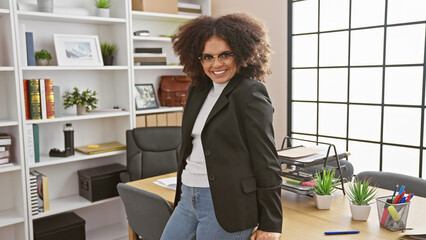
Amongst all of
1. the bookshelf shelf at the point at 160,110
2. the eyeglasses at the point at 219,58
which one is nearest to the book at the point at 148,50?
the bookshelf shelf at the point at 160,110

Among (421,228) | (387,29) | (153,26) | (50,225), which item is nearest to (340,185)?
(421,228)

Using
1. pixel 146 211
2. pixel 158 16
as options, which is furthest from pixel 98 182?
pixel 146 211

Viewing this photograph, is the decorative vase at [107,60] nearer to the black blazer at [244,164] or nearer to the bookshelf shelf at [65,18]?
the bookshelf shelf at [65,18]

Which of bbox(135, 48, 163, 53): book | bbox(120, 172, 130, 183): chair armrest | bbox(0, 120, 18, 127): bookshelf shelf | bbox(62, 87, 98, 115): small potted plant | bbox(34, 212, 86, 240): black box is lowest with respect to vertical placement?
bbox(34, 212, 86, 240): black box

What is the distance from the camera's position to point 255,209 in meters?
1.46

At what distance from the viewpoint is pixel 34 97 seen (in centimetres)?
316

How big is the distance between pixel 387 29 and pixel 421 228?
191 cm

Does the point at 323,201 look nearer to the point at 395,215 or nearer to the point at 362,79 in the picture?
the point at 395,215

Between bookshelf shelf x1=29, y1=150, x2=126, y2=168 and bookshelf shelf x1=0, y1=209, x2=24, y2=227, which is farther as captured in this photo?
bookshelf shelf x1=29, y1=150, x2=126, y2=168

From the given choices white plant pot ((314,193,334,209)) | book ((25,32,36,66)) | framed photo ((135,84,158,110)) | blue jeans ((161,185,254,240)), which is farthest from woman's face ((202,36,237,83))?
framed photo ((135,84,158,110))

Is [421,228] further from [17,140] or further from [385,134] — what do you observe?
[17,140]

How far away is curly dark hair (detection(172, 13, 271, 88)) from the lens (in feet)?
4.98

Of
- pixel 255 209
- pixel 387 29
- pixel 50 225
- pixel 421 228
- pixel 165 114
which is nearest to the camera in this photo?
pixel 255 209

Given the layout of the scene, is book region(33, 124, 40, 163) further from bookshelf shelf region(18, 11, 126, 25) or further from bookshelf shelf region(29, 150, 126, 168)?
bookshelf shelf region(18, 11, 126, 25)
